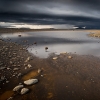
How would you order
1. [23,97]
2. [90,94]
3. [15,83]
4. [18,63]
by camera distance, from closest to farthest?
1. [23,97]
2. [90,94]
3. [15,83]
4. [18,63]

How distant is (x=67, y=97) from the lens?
10.4m

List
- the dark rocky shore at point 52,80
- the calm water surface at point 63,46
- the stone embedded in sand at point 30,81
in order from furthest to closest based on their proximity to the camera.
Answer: the calm water surface at point 63,46, the stone embedded in sand at point 30,81, the dark rocky shore at point 52,80

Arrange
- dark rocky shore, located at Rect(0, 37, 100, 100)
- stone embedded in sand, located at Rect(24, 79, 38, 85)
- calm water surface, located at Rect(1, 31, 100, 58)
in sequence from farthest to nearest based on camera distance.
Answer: calm water surface, located at Rect(1, 31, 100, 58), stone embedded in sand, located at Rect(24, 79, 38, 85), dark rocky shore, located at Rect(0, 37, 100, 100)

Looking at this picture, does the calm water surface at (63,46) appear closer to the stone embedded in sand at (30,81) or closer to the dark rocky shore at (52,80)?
the dark rocky shore at (52,80)

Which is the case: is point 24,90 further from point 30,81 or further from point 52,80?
point 52,80

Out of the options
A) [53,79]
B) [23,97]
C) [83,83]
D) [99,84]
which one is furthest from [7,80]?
[99,84]

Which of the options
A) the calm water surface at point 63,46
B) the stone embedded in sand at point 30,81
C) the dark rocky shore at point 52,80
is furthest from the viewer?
the calm water surface at point 63,46

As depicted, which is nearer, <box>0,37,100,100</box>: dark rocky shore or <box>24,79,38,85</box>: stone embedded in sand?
<box>0,37,100,100</box>: dark rocky shore

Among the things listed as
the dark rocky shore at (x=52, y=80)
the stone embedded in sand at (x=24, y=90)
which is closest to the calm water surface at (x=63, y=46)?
the dark rocky shore at (x=52, y=80)

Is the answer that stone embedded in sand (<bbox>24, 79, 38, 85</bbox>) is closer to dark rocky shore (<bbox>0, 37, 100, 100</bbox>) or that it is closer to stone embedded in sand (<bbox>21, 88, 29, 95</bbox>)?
dark rocky shore (<bbox>0, 37, 100, 100</bbox>)

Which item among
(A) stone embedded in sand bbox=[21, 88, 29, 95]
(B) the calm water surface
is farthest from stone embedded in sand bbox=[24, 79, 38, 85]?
(B) the calm water surface

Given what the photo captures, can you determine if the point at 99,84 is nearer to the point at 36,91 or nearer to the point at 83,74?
the point at 83,74

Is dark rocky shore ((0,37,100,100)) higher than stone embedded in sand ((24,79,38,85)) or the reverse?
the reverse

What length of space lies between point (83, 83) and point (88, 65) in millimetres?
5639
